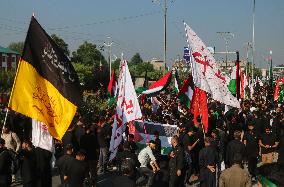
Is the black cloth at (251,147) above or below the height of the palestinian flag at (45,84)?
below

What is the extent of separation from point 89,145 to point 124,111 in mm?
1202

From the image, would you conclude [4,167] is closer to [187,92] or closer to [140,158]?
[140,158]

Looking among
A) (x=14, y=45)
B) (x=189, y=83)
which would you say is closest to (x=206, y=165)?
(x=189, y=83)

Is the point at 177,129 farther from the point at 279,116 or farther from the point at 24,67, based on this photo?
the point at 24,67

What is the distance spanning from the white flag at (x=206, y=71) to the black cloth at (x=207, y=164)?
2128 mm

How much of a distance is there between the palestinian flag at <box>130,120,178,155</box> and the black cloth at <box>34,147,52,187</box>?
5855mm

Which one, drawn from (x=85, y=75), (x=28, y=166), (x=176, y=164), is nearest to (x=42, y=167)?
(x=28, y=166)

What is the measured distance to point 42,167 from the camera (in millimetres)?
9008

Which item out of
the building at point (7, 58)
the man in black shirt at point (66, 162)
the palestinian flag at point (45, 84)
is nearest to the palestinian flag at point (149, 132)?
the man in black shirt at point (66, 162)

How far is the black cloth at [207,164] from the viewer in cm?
973

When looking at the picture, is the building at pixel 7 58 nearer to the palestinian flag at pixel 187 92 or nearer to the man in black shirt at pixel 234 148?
the palestinian flag at pixel 187 92

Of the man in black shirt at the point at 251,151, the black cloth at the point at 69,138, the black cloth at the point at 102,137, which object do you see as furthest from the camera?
the black cloth at the point at 102,137

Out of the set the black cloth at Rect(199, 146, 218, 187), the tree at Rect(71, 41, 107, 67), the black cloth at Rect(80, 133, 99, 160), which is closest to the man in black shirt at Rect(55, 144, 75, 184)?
the black cloth at Rect(80, 133, 99, 160)

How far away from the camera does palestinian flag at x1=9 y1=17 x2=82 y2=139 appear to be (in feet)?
27.1
